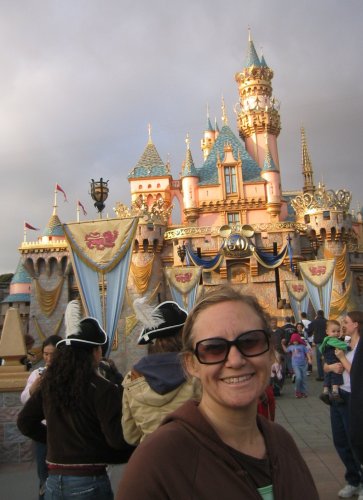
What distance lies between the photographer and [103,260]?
423 inches

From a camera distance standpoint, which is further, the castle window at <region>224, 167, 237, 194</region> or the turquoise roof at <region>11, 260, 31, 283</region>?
the turquoise roof at <region>11, 260, 31, 283</region>

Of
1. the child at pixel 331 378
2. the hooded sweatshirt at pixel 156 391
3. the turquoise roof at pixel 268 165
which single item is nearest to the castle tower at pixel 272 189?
the turquoise roof at pixel 268 165

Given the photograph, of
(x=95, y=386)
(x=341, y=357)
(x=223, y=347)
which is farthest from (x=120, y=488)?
(x=341, y=357)

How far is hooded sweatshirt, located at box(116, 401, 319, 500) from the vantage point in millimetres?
1248

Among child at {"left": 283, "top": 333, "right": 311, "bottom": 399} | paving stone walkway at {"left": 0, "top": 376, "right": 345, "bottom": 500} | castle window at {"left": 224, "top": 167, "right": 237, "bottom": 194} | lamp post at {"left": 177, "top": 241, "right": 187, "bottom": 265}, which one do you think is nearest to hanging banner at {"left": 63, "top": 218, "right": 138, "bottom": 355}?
child at {"left": 283, "top": 333, "right": 311, "bottom": 399}

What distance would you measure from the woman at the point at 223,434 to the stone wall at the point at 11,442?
18.8ft

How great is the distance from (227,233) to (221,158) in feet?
25.4

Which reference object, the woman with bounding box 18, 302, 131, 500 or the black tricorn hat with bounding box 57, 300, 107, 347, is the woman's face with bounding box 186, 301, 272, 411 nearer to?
the woman with bounding box 18, 302, 131, 500

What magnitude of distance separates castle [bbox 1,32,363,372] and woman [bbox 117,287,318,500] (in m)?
22.9

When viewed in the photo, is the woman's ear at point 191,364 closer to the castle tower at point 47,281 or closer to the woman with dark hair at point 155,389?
the woman with dark hair at point 155,389

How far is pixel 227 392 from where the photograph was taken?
1.44m

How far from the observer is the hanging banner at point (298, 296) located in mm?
23062

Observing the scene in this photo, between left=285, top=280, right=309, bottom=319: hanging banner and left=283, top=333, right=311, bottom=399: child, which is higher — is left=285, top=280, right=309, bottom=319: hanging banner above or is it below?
above

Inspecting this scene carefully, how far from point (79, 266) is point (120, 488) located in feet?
32.8
